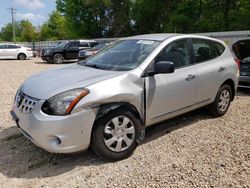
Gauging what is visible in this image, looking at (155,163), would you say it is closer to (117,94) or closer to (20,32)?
(117,94)

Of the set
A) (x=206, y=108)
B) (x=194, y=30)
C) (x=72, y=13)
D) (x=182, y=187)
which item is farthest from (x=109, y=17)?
(x=182, y=187)

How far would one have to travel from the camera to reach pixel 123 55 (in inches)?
153

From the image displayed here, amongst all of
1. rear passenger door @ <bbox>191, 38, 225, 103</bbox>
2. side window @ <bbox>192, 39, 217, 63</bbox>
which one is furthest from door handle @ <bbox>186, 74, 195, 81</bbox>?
side window @ <bbox>192, 39, 217, 63</bbox>

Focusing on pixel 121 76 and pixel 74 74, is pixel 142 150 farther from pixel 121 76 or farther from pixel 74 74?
pixel 74 74

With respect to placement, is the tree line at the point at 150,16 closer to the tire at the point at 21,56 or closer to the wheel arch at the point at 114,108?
the tire at the point at 21,56

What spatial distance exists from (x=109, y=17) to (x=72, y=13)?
648 centimetres

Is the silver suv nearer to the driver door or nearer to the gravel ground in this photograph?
the driver door

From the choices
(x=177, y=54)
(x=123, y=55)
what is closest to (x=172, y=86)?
(x=177, y=54)

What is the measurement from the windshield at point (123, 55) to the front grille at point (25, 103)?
112 cm

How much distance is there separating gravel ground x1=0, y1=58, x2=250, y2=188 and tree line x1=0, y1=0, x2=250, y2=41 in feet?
59.8

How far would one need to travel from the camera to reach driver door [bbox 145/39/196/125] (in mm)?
3510

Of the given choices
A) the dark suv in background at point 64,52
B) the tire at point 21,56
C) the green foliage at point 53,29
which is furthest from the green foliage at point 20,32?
the dark suv in background at point 64,52

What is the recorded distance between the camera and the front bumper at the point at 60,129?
9.29 ft

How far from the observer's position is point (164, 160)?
3.30 m
